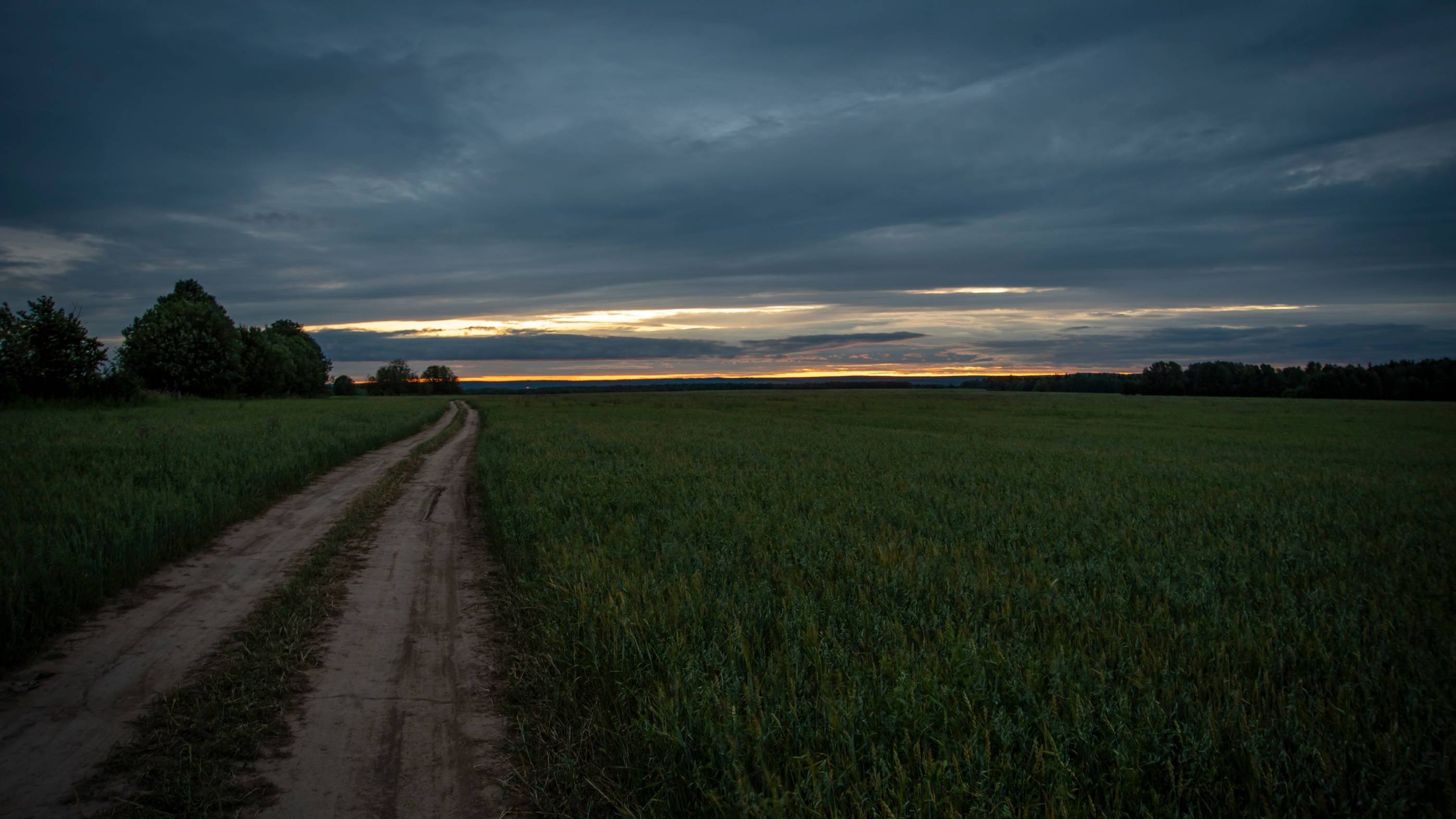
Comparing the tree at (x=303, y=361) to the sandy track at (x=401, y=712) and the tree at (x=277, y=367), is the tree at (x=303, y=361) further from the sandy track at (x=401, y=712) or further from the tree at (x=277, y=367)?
the sandy track at (x=401, y=712)

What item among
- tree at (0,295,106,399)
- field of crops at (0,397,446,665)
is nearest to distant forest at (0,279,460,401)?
tree at (0,295,106,399)

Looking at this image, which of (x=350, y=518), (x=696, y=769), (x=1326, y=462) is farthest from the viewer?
(x=1326, y=462)

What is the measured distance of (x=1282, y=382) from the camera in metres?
109

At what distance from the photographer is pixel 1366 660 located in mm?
4543

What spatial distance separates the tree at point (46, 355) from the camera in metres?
36.7

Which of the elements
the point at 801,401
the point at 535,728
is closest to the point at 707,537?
the point at 535,728

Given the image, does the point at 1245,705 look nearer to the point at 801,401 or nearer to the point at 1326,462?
the point at 1326,462

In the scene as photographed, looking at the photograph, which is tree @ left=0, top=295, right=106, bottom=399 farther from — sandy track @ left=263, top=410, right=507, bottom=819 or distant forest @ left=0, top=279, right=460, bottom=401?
sandy track @ left=263, top=410, right=507, bottom=819


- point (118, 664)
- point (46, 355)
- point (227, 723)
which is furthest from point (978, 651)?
point (46, 355)

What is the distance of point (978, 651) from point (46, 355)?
2166 inches

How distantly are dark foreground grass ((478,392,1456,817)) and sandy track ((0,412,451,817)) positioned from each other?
8.16 ft

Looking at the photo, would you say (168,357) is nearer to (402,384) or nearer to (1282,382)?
(402,384)

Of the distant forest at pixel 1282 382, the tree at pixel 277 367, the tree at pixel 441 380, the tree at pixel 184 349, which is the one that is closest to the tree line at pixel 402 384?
the tree at pixel 441 380

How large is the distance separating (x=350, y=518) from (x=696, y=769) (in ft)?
31.4
